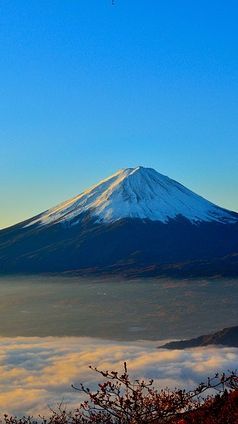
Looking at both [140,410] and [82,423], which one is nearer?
[140,410]

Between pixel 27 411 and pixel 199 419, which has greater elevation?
pixel 199 419

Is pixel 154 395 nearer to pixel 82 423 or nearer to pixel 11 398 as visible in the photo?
pixel 82 423

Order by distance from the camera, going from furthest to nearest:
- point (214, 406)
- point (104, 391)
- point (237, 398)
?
point (237, 398)
point (214, 406)
point (104, 391)

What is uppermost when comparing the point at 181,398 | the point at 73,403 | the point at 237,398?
the point at 181,398

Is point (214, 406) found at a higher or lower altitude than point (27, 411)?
higher

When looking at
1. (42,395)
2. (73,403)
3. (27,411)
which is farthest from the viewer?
(42,395)

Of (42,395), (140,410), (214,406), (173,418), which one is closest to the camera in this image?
(140,410)

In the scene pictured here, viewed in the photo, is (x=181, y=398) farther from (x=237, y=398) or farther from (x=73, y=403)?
(x=73, y=403)

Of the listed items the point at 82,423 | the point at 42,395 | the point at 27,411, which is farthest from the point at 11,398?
the point at 82,423

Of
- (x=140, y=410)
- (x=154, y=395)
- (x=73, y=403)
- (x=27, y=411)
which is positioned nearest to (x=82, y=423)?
(x=154, y=395)

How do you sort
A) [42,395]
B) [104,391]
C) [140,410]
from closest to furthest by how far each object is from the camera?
1. [104,391]
2. [140,410]
3. [42,395]
